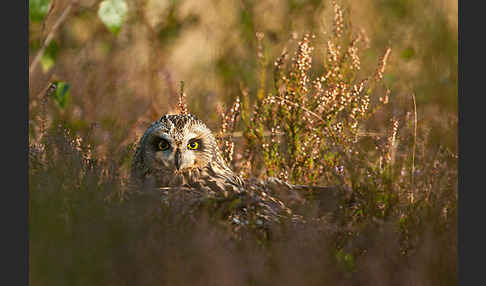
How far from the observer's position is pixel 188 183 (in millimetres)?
3273

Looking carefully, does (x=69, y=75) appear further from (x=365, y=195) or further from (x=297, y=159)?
(x=365, y=195)

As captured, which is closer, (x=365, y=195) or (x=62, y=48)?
(x=365, y=195)

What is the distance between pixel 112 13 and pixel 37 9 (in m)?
0.43

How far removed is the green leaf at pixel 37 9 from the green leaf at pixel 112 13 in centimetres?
33

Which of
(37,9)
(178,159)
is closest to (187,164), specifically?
(178,159)

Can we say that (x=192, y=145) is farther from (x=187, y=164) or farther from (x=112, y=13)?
(x=112, y=13)

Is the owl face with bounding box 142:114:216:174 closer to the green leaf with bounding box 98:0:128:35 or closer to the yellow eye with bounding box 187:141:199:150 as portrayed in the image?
the yellow eye with bounding box 187:141:199:150

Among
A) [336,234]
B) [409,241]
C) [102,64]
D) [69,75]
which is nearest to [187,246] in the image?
[336,234]

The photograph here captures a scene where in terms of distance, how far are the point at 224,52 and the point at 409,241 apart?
13.0ft

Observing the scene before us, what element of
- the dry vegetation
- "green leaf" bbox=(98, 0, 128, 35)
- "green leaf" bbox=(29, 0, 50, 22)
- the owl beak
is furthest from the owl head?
"green leaf" bbox=(29, 0, 50, 22)

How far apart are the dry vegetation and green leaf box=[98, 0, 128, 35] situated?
2.12ft

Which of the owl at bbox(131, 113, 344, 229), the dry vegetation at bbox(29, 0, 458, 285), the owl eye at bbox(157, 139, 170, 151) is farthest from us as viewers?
the owl eye at bbox(157, 139, 170, 151)

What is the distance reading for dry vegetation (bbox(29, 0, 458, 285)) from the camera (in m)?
2.10

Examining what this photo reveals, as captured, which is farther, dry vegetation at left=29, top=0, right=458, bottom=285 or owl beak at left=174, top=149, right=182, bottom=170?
owl beak at left=174, top=149, right=182, bottom=170
